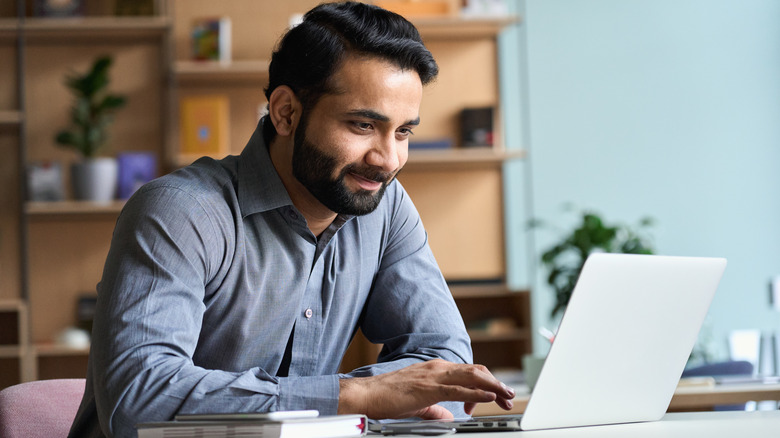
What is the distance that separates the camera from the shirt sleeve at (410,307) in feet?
4.74

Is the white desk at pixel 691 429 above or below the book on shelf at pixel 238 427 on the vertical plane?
below

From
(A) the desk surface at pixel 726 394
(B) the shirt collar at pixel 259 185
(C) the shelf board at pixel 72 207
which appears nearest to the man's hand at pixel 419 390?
(B) the shirt collar at pixel 259 185

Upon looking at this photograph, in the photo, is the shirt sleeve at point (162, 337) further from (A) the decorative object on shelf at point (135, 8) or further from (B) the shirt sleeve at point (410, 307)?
(A) the decorative object on shelf at point (135, 8)

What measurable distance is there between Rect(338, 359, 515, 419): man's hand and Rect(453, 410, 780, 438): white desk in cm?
9

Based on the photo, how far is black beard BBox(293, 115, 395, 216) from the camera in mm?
1393

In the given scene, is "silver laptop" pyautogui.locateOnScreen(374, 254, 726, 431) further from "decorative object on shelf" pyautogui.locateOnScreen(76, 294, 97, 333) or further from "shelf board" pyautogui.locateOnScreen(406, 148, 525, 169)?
"decorative object on shelf" pyautogui.locateOnScreen(76, 294, 97, 333)

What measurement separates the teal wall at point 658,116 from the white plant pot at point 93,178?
2013 mm

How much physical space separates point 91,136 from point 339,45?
112 inches

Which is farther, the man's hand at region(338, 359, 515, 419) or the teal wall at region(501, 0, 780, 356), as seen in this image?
the teal wall at region(501, 0, 780, 356)

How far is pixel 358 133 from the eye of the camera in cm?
137

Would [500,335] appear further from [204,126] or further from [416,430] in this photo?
[416,430]

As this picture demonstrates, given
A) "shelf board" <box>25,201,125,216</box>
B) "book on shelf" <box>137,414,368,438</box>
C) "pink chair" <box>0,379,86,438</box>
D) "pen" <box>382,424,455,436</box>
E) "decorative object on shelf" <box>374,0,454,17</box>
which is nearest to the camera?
"book on shelf" <box>137,414,368,438</box>

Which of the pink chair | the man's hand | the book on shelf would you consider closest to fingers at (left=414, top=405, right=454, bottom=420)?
the man's hand

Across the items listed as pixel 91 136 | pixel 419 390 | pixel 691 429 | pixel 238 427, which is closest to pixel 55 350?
pixel 91 136
